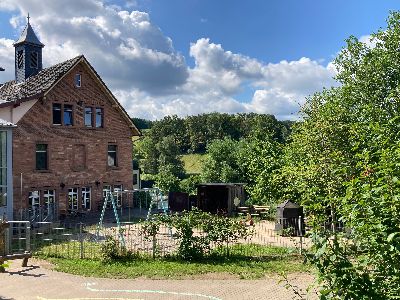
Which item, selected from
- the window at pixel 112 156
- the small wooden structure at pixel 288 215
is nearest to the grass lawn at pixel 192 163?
the window at pixel 112 156

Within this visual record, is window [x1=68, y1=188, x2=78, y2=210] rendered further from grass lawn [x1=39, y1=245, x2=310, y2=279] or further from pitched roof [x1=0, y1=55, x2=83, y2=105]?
grass lawn [x1=39, y1=245, x2=310, y2=279]

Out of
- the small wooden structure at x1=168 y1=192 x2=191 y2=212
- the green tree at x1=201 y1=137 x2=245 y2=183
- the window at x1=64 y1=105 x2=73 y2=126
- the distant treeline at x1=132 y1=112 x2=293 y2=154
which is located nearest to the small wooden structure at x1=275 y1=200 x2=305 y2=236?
the small wooden structure at x1=168 y1=192 x2=191 y2=212

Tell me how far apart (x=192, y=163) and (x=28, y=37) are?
52989 mm

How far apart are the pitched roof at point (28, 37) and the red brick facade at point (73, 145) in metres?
5.73

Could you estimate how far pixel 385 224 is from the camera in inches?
185

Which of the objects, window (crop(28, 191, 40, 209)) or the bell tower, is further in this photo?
the bell tower

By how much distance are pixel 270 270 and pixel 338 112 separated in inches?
514

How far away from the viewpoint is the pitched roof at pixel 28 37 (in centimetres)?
3430

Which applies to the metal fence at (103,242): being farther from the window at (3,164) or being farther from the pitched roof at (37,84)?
the pitched roof at (37,84)

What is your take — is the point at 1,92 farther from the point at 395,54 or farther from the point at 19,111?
the point at 395,54

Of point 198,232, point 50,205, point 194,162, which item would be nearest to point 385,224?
point 198,232

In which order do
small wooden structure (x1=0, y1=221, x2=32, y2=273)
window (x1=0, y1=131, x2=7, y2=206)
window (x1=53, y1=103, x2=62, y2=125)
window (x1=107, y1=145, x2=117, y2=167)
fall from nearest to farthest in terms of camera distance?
small wooden structure (x1=0, y1=221, x2=32, y2=273) < window (x1=0, y1=131, x2=7, y2=206) < window (x1=53, y1=103, x2=62, y2=125) < window (x1=107, y1=145, x2=117, y2=167)

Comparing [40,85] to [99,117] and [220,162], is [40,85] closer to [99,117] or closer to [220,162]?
[99,117]

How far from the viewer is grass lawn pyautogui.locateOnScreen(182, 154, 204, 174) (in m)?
78.3
